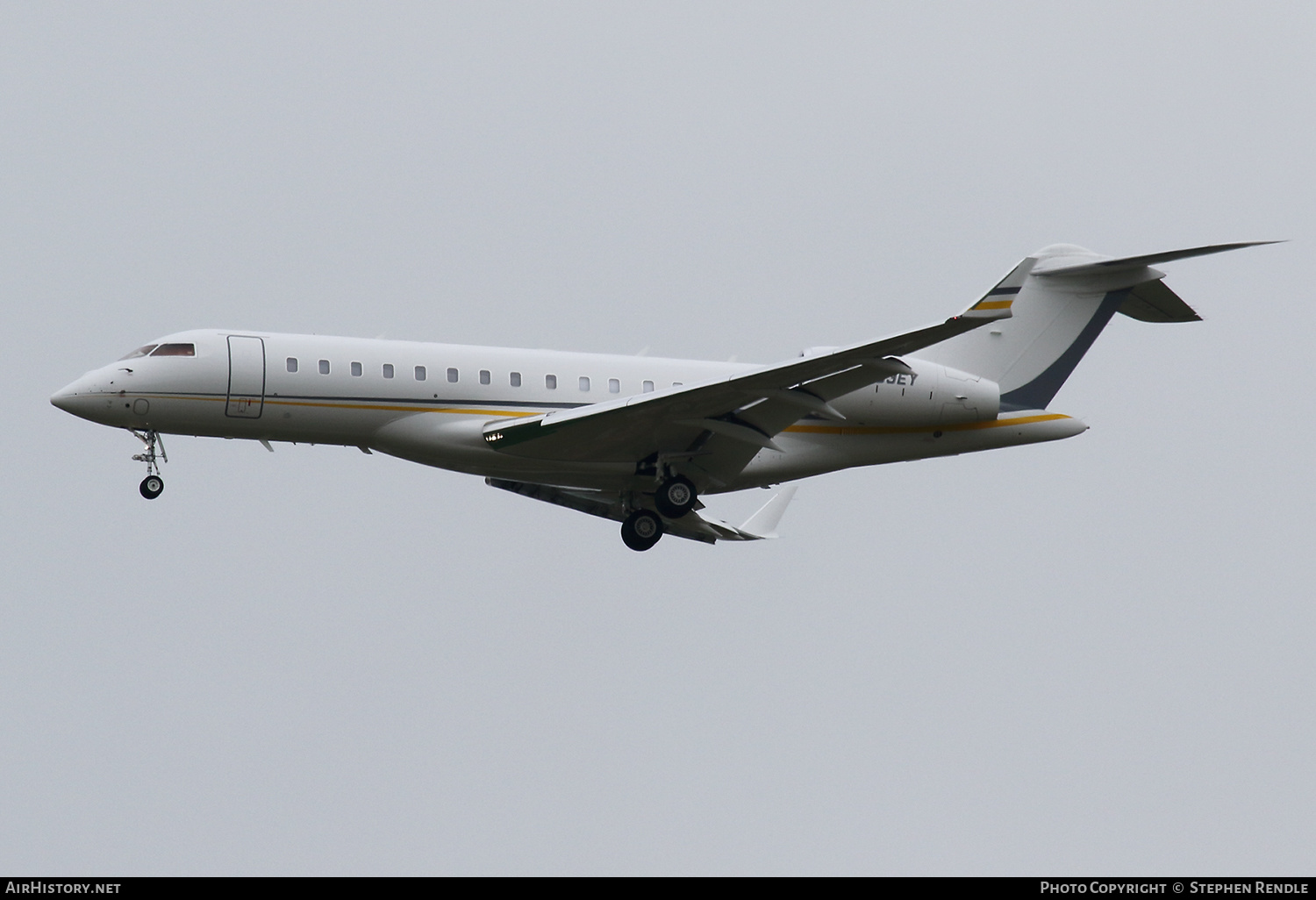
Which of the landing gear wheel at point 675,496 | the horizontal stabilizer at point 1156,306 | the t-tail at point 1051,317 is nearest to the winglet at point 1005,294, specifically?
the t-tail at point 1051,317

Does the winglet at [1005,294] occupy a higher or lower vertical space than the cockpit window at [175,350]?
higher

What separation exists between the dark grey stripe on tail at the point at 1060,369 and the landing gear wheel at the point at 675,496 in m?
5.14

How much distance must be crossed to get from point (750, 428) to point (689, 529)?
4.41 m

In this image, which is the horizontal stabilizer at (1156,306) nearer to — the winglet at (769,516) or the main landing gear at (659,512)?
the winglet at (769,516)

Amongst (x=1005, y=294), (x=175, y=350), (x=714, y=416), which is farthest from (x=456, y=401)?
(x=1005, y=294)

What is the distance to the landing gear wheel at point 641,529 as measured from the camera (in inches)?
917

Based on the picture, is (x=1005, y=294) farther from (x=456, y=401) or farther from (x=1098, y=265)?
(x=456, y=401)

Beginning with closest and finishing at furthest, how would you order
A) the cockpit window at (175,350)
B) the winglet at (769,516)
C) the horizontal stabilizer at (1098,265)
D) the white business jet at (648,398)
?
the white business jet at (648,398) → the cockpit window at (175,350) → the horizontal stabilizer at (1098,265) → the winglet at (769,516)

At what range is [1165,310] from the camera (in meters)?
23.5

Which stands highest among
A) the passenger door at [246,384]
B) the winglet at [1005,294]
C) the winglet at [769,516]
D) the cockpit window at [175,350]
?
the winglet at [1005,294]

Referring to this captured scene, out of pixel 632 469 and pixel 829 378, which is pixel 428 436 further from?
pixel 829 378

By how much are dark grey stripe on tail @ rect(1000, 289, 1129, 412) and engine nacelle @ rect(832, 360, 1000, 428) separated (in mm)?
715

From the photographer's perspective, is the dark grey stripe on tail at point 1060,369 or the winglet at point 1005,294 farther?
the dark grey stripe on tail at point 1060,369

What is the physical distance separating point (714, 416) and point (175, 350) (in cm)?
760
